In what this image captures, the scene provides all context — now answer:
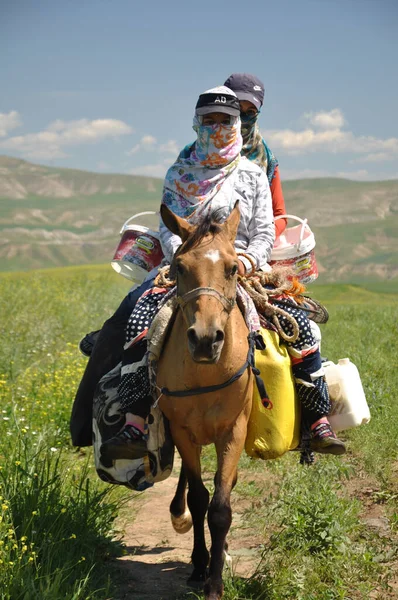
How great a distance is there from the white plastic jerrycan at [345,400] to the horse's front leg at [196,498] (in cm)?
129

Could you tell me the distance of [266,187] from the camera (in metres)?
5.57

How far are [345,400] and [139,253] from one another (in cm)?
210

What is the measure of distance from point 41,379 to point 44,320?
190 inches

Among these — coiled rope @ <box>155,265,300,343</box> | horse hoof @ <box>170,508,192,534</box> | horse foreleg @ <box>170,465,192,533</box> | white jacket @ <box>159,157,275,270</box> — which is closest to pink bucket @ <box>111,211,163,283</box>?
white jacket @ <box>159,157,275,270</box>

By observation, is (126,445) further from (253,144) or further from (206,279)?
(253,144)

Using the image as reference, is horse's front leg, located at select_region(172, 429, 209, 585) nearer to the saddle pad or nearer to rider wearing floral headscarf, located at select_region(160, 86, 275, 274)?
the saddle pad

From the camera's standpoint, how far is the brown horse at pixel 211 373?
4141 millimetres

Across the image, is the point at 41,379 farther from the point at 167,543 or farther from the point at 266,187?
the point at 266,187

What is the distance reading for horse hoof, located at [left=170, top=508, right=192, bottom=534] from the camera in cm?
589

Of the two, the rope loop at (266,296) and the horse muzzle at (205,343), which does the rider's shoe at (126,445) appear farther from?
the horse muzzle at (205,343)

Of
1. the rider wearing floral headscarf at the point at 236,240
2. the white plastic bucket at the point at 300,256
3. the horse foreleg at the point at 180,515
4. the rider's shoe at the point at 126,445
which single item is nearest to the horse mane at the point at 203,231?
the rider wearing floral headscarf at the point at 236,240

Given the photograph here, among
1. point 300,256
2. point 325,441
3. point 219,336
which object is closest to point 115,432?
point 325,441

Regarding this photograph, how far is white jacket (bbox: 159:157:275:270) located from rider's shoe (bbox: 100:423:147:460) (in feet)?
4.28

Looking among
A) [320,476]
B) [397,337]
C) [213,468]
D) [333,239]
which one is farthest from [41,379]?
[333,239]
